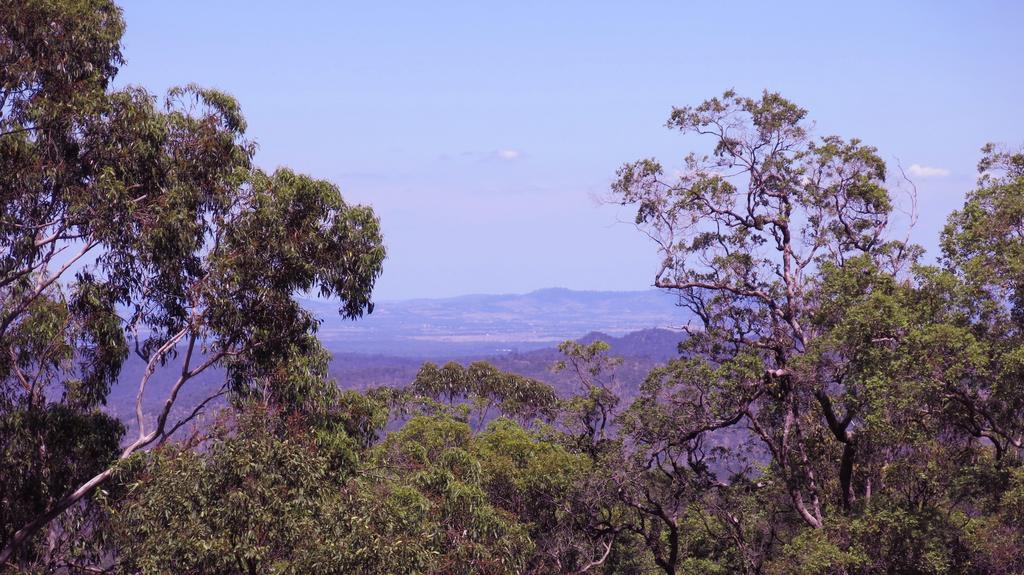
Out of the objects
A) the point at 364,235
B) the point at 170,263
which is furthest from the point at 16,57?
the point at 364,235

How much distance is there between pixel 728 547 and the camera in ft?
80.0

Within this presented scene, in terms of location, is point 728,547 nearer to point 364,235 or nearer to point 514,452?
point 514,452

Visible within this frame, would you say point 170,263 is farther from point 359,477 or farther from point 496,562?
point 496,562

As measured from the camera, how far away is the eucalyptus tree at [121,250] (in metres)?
12.3

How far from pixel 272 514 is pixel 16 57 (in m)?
6.96

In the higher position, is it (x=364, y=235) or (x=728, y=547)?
(x=364, y=235)

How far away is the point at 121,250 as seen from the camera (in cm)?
1274

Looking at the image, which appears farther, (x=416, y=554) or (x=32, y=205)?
(x=32, y=205)

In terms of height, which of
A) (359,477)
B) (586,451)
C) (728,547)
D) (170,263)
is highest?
(170,263)

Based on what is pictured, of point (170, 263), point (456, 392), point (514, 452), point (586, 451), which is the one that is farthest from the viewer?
point (456, 392)

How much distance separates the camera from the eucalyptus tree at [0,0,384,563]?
12.3m

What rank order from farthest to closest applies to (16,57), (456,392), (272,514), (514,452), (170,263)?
(456,392) → (514,452) → (170,263) → (16,57) → (272,514)

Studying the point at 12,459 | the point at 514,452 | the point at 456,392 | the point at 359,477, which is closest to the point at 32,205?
the point at 12,459

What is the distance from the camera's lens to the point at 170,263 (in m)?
12.9
